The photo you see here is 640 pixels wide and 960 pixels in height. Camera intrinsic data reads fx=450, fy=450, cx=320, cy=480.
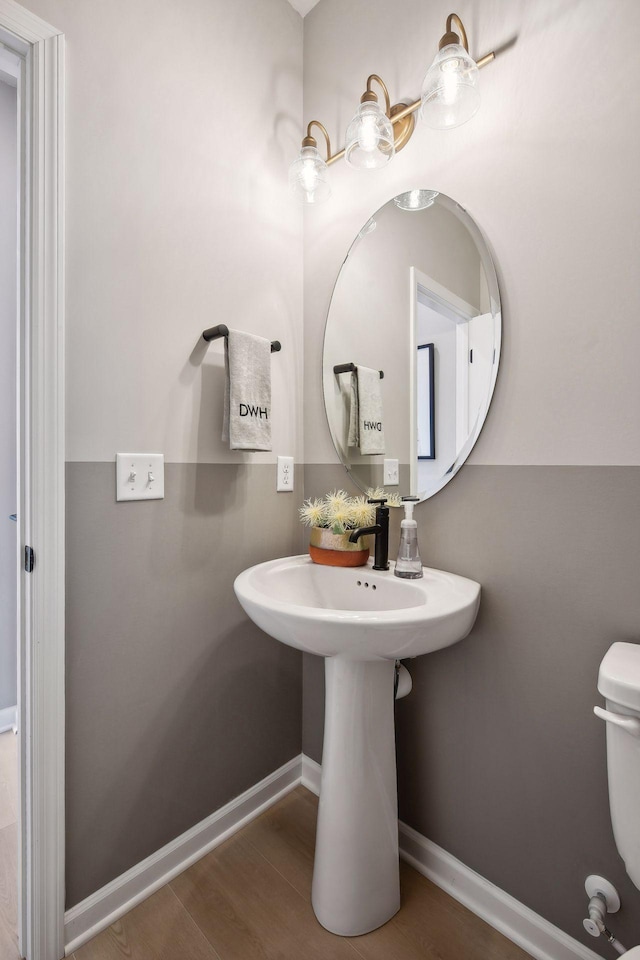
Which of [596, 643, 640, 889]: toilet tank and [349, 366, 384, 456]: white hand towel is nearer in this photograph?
[596, 643, 640, 889]: toilet tank

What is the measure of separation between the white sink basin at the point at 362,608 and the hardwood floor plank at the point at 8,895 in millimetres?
936

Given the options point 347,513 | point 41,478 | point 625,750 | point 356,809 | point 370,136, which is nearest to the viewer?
point 625,750

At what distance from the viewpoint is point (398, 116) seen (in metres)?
1.22

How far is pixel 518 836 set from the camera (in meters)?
1.05

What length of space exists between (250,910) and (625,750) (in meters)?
0.99

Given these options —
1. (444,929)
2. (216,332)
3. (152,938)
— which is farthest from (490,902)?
(216,332)

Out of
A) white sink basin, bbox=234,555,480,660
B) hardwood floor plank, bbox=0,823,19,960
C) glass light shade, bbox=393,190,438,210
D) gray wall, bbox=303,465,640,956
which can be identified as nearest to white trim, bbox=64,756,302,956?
hardwood floor plank, bbox=0,823,19,960

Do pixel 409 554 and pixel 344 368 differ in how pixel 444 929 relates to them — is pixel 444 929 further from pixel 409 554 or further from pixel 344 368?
pixel 344 368

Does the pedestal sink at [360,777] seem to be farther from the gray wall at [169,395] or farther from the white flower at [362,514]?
the gray wall at [169,395]

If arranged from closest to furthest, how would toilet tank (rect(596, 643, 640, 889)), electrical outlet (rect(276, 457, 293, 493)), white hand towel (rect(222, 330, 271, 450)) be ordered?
toilet tank (rect(596, 643, 640, 889)) → white hand towel (rect(222, 330, 271, 450)) → electrical outlet (rect(276, 457, 293, 493))

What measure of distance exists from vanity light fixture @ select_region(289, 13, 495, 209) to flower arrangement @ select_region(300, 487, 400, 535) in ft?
2.96

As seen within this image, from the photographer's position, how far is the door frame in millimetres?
943

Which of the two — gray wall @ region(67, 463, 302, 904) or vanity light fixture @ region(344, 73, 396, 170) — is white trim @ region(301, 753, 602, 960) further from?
vanity light fixture @ region(344, 73, 396, 170)

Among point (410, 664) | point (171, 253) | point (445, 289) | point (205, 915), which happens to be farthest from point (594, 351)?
point (205, 915)
